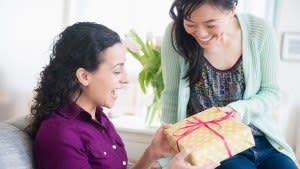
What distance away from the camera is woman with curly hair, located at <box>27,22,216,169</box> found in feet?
3.35

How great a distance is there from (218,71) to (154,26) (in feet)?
2.61

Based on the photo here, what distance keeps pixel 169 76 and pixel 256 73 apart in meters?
0.29

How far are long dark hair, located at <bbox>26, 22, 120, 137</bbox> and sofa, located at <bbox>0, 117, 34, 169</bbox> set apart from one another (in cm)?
7

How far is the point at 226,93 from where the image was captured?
1.27 meters

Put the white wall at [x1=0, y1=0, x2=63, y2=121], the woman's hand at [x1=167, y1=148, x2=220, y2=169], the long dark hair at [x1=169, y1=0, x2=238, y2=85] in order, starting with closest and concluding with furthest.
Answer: the woman's hand at [x1=167, y1=148, x2=220, y2=169] → the long dark hair at [x1=169, y1=0, x2=238, y2=85] → the white wall at [x1=0, y1=0, x2=63, y2=121]

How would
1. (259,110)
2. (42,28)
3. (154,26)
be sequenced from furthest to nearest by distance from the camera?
(154,26) < (42,28) < (259,110)

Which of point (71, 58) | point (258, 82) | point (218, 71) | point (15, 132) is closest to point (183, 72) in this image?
point (218, 71)

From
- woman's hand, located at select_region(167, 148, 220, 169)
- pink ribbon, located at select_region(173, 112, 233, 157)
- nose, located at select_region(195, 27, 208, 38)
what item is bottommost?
woman's hand, located at select_region(167, 148, 220, 169)

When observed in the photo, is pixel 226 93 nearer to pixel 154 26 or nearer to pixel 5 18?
pixel 154 26

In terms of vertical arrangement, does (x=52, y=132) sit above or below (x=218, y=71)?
below

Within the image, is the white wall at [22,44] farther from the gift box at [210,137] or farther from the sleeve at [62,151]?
the gift box at [210,137]

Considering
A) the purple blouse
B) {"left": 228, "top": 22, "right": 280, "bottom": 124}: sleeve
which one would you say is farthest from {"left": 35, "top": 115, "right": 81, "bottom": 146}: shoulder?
{"left": 228, "top": 22, "right": 280, "bottom": 124}: sleeve

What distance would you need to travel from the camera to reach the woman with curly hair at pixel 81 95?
1021 millimetres

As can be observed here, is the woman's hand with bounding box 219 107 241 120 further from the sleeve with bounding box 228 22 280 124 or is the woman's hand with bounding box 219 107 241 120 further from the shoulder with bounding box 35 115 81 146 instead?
the shoulder with bounding box 35 115 81 146
